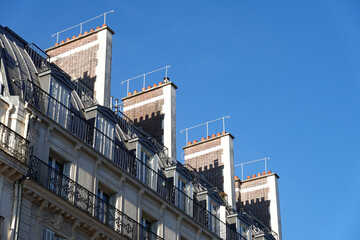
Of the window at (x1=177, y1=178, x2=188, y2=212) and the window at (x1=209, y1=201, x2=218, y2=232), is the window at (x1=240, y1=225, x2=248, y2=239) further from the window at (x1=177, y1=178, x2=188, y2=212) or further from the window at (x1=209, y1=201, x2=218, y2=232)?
the window at (x1=177, y1=178, x2=188, y2=212)

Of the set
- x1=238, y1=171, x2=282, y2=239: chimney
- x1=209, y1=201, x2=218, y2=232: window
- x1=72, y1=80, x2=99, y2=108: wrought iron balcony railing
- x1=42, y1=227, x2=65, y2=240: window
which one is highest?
x1=238, y1=171, x2=282, y2=239: chimney

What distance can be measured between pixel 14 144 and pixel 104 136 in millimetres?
4542

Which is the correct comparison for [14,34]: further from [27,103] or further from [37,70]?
[27,103]

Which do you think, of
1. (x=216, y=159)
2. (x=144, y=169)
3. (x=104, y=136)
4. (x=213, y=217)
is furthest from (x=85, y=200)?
(x=216, y=159)

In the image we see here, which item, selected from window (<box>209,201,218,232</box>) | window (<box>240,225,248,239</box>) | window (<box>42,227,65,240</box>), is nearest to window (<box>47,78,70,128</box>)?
window (<box>42,227,65,240</box>)

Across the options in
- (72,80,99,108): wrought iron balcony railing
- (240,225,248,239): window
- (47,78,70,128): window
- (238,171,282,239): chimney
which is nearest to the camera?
(47,78,70,128): window

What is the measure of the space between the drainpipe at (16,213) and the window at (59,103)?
2.98 metres

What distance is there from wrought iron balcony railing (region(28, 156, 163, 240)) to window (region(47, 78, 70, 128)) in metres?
1.67

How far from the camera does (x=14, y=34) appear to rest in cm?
2653

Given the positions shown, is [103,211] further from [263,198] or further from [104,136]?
[263,198]

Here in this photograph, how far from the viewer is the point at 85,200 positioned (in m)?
24.3

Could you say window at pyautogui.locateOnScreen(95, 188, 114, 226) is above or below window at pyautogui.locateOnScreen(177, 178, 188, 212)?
below

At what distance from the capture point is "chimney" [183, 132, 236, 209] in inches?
1366

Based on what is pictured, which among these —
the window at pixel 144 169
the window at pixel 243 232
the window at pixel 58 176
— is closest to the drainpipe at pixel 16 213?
the window at pixel 58 176
